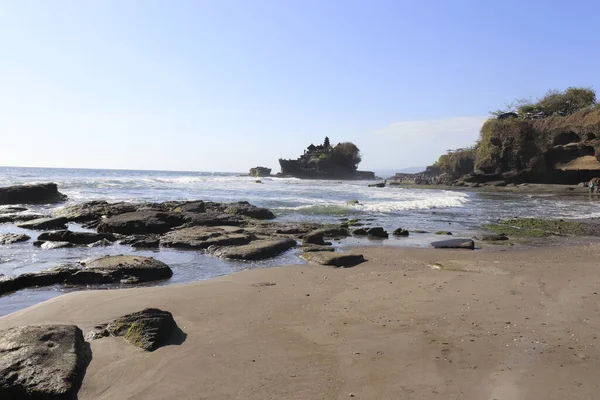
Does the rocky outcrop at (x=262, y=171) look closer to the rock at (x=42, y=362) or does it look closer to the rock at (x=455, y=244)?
the rock at (x=455, y=244)

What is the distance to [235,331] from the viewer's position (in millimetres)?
5117

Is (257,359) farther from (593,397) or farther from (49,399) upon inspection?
(593,397)

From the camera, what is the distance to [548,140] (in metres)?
43.3

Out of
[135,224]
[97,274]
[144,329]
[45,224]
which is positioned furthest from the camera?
[45,224]

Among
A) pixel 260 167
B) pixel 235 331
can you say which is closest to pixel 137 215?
pixel 235 331

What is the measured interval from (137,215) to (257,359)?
11.7m

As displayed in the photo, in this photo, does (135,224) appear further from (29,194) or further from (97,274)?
(29,194)

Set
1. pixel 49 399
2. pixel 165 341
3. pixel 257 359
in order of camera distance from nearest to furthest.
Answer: pixel 49 399
pixel 257 359
pixel 165 341

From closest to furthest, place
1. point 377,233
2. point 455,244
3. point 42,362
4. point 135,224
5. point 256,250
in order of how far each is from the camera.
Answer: point 42,362 → point 256,250 → point 455,244 → point 377,233 → point 135,224

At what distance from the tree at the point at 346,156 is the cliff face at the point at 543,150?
38421mm

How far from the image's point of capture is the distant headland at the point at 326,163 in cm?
8338

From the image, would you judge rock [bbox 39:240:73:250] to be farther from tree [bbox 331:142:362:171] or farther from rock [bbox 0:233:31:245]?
tree [bbox 331:142:362:171]

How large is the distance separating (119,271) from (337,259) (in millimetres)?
4253

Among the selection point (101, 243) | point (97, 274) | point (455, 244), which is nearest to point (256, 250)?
point (97, 274)
